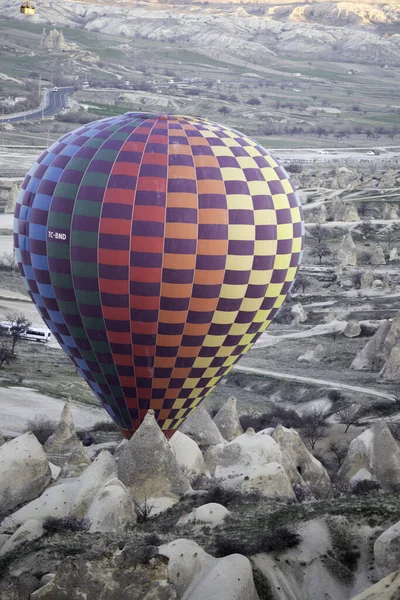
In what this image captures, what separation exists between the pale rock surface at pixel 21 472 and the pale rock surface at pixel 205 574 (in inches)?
294

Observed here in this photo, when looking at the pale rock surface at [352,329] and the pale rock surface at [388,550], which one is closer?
the pale rock surface at [388,550]

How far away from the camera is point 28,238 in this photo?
26.4 metres

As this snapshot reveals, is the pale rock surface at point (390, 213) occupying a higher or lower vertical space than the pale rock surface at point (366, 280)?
lower

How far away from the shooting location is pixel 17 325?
168 feet

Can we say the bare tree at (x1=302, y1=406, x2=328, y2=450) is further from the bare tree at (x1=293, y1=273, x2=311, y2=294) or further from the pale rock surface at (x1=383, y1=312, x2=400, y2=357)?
the bare tree at (x1=293, y1=273, x2=311, y2=294)

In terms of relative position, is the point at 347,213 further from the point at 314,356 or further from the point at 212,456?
the point at 212,456

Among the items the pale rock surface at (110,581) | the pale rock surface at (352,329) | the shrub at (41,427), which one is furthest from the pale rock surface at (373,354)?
the pale rock surface at (110,581)

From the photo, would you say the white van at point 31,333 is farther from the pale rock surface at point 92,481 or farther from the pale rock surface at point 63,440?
the pale rock surface at point 92,481

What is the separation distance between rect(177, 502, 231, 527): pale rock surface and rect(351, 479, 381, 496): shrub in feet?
15.7

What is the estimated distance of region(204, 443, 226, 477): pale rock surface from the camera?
27.5 meters

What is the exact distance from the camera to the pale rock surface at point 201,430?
30.7 metres

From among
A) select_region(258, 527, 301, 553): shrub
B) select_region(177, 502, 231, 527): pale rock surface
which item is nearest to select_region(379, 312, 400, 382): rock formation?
select_region(177, 502, 231, 527): pale rock surface

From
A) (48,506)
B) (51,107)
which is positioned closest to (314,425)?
(48,506)

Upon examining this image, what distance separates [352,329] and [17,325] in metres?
16.0
